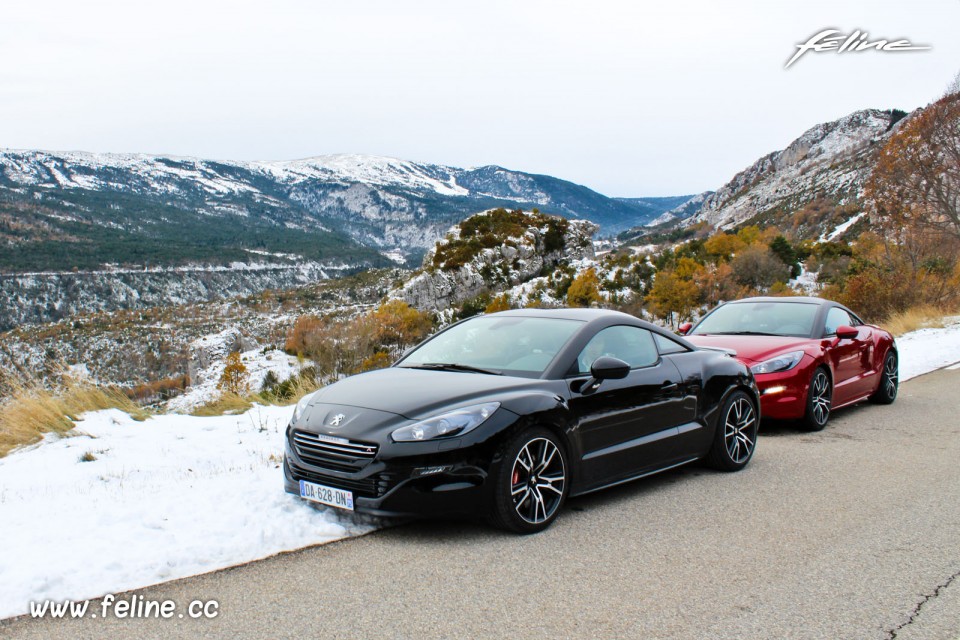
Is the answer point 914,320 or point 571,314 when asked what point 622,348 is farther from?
point 914,320

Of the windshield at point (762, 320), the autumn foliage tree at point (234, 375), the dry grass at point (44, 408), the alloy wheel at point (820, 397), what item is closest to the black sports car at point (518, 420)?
the alloy wheel at point (820, 397)

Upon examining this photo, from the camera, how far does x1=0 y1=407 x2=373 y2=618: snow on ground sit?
12.9 feet

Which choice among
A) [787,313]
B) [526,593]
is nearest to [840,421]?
[787,313]

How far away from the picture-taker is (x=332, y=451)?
4676 millimetres

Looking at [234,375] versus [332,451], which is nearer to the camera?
[332,451]

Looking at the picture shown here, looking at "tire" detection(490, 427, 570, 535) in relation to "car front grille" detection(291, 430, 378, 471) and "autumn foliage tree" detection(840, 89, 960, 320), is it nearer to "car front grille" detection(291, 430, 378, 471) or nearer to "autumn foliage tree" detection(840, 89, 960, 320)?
"car front grille" detection(291, 430, 378, 471)

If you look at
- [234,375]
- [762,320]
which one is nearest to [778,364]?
[762,320]

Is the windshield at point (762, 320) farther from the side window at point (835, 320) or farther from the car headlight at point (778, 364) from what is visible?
the car headlight at point (778, 364)

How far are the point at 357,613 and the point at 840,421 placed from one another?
24.8ft

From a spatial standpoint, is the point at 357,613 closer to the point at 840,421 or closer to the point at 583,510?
the point at 583,510

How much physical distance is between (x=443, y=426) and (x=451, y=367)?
1.14 m

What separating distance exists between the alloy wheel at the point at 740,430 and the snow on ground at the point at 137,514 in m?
3.46

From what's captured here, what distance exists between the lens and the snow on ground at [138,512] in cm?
395

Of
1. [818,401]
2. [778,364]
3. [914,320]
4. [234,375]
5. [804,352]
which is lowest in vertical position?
[234,375]
